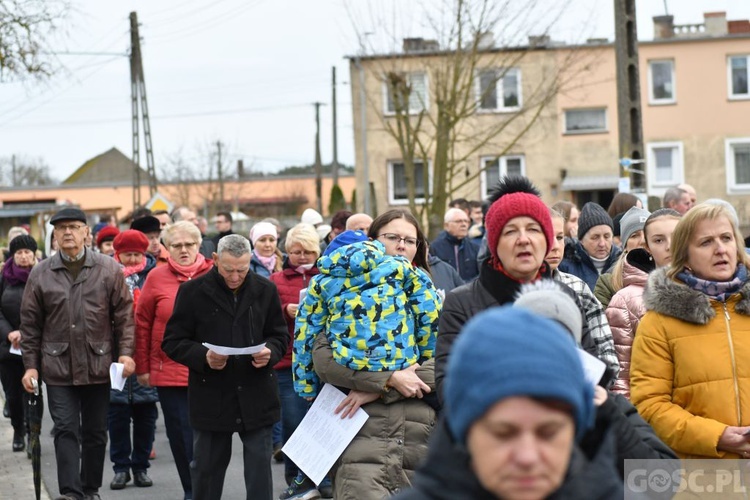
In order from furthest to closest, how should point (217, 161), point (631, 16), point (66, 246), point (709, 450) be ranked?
point (217, 161) < point (631, 16) < point (66, 246) < point (709, 450)

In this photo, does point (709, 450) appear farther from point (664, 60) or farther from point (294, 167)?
point (294, 167)

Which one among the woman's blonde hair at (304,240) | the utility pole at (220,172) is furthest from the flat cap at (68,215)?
the utility pole at (220,172)

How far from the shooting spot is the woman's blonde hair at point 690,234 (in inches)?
190

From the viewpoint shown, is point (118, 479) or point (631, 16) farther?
point (631, 16)

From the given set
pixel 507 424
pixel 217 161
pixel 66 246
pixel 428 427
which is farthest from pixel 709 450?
pixel 217 161

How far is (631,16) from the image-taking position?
53.8 ft

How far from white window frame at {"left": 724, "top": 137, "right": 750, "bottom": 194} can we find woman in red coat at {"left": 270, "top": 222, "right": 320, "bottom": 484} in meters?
36.5

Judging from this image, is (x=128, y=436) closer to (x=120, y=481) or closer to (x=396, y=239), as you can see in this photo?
(x=120, y=481)

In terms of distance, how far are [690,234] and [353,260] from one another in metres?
1.64

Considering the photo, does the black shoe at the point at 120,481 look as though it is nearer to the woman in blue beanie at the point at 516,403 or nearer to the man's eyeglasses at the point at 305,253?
the man's eyeglasses at the point at 305,253

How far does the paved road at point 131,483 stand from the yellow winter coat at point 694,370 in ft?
16.5

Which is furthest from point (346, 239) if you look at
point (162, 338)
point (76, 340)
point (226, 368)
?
point (76, 340)

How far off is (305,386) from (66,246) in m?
3.29

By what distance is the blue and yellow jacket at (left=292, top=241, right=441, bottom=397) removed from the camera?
5.57 meters
